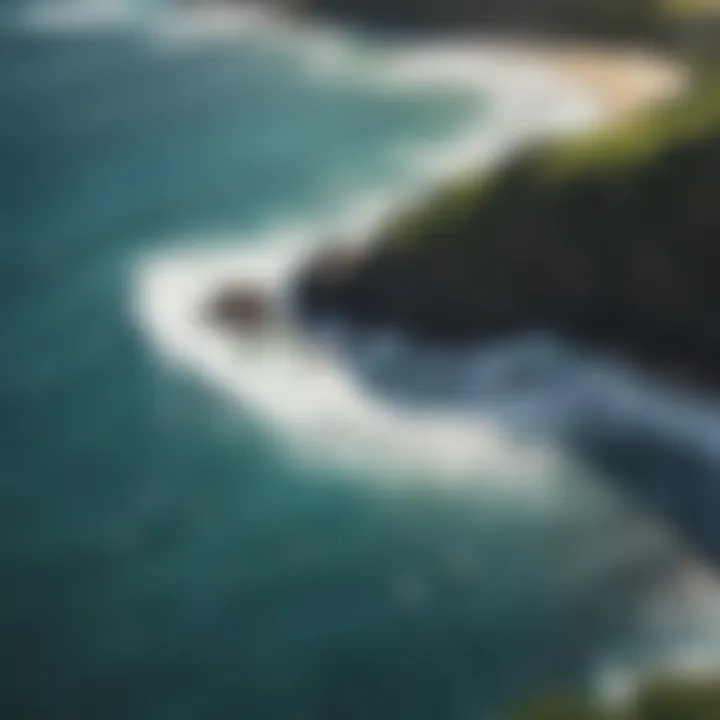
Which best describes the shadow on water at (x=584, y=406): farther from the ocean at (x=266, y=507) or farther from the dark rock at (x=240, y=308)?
the dark rock at (x=240, y=308)

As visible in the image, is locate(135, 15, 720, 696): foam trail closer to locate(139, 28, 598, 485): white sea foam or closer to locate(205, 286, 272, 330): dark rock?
locate(139, 28, 598, 485): white sea foam

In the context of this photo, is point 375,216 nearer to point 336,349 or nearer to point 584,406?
point 336,349

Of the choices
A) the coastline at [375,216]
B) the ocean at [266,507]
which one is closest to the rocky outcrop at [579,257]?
the ocean at [266,507]

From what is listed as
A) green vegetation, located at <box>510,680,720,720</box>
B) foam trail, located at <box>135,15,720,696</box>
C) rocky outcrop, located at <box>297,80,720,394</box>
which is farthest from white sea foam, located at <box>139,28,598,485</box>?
green vegetation, located at <box>510,680,720,720</box>

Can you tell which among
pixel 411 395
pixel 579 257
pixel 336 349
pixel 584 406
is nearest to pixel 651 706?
pixel 584 406

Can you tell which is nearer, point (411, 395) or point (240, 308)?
point (411, 395)

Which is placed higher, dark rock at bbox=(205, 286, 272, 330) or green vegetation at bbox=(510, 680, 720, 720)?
dark rock at bbox=(205, 286, 272, 330)
